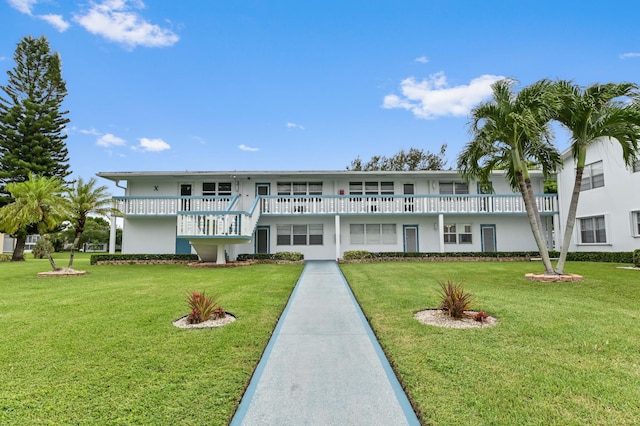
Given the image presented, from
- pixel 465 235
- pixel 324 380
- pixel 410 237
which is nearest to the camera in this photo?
pixel 324 380

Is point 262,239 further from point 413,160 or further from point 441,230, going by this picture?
point 413,160

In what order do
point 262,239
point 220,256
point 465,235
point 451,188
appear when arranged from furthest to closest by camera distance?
point 451,188 < point 465,235 < point 262,239 < point 220,256

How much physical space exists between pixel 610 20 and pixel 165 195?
22.3 m

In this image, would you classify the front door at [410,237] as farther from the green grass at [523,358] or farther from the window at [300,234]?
the green grass at [523,358]

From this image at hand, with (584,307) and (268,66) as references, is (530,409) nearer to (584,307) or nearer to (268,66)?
(584,307)

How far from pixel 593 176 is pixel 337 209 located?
12665mm

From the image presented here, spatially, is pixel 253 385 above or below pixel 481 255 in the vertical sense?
below


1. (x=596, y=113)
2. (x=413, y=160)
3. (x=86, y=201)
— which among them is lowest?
(x=86, y=201)

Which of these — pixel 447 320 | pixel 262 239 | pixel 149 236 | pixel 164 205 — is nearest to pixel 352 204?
pixel 262 239

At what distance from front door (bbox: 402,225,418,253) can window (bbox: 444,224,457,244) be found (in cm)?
175

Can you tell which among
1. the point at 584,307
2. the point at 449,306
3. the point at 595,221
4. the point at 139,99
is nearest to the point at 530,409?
the point at 449,306

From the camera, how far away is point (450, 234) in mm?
19859

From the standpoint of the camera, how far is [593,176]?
673 inches

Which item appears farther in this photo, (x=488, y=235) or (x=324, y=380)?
(x=488, y=235)
